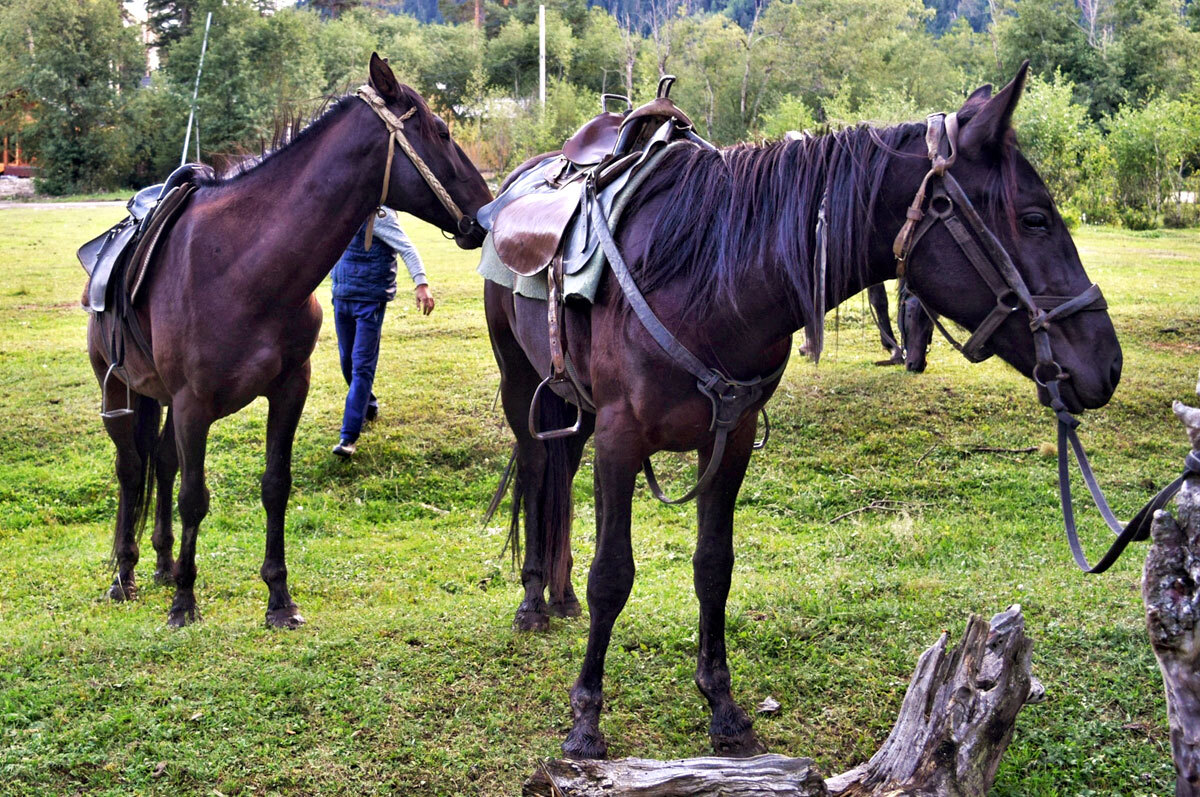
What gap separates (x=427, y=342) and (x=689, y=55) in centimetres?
3399

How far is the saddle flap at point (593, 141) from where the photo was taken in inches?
170

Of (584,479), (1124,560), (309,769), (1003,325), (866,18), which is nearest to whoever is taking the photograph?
(1003,325)

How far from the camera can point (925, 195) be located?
9.25ft

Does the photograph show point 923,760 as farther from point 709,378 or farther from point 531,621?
point 531,621

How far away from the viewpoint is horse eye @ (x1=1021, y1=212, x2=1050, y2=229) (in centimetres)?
276

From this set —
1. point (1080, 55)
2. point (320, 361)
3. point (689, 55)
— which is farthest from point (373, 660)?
point (1080, 55)

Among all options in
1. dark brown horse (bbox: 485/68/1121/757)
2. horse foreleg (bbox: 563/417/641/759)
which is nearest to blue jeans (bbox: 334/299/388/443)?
dark brown horse (bbox: 485/68/1121/757)

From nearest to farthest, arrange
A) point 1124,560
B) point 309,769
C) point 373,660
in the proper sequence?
point 309,769
point 373,660
point 1124,560

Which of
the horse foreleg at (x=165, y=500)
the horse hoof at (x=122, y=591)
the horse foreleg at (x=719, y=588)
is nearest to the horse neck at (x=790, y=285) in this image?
the horse foreleg at (x=719, y=588)

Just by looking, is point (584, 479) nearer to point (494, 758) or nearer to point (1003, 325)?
point (494, 758)

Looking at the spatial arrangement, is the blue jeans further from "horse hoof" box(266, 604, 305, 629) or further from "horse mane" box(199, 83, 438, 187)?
"horse hoof" box(266, 604, 305, 629)

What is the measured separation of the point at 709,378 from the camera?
124 inches

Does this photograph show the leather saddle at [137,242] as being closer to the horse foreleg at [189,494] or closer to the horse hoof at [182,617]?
the horse foreleg at [189,494]

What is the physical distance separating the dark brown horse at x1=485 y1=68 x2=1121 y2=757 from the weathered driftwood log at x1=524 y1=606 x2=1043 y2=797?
0.54 m
